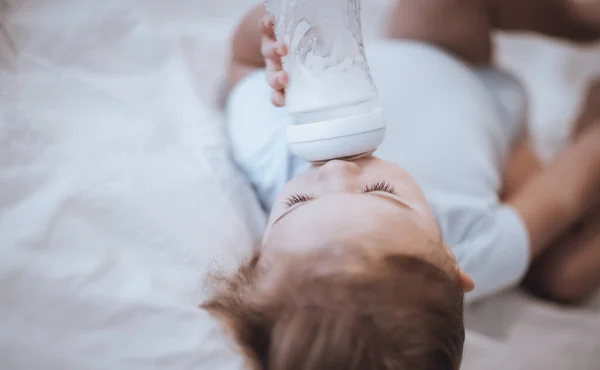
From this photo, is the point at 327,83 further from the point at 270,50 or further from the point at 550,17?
the point at 550,17

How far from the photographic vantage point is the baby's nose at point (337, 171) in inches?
21.1

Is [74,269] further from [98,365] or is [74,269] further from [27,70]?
[27,70]

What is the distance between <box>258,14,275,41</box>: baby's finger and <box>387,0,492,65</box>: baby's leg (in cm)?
39

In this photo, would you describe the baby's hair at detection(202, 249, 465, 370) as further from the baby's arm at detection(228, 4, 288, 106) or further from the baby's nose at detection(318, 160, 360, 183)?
the baby's arm at detection(228, 4, 288, 106)

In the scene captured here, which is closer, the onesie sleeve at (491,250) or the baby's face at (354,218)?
the baby's face at (354,218)

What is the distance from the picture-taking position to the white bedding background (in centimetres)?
50

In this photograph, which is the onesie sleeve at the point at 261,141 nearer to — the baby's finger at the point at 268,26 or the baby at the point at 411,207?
the baby at the point at 411,207

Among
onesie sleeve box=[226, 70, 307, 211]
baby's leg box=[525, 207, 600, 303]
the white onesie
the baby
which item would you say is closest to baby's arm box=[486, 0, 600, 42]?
the baby

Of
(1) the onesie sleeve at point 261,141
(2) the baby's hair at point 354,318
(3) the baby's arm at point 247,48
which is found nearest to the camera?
(2) the baby's hair at point 354,318

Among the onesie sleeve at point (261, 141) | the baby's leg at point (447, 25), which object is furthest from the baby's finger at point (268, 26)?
the baby's leg at point (447, 25)

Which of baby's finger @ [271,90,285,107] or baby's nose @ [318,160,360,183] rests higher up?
baby's finger @ [271,90,285,107]

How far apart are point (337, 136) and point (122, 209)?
25 centimetres

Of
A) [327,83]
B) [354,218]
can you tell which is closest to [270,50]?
[327,83]

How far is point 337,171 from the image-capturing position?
539 millimetres
